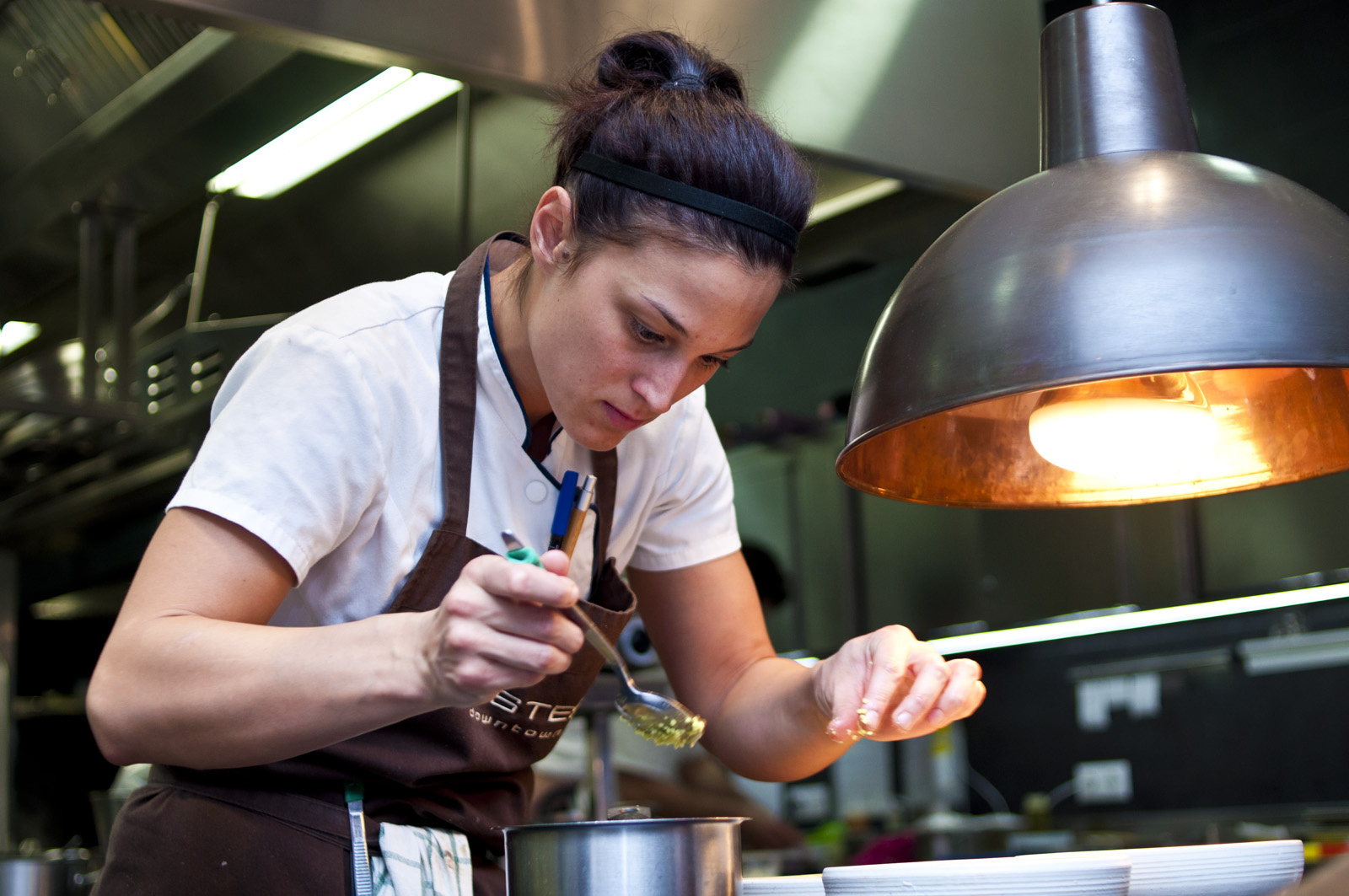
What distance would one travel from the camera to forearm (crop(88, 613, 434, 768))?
0.84 meters

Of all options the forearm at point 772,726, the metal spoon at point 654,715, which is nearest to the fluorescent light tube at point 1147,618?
the forearm at point 772,726

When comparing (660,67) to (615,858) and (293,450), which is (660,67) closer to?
(293,450)

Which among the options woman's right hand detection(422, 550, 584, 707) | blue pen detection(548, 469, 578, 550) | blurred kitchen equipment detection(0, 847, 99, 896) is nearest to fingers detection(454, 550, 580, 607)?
woman's right hand detection(422, 550, 584, 707)

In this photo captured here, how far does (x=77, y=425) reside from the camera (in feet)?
9.45

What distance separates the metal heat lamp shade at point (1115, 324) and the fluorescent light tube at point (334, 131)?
4.59 feet

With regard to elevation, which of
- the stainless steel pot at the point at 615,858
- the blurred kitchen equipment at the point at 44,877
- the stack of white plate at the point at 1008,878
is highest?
the stainless steel pot at the point at 615,858

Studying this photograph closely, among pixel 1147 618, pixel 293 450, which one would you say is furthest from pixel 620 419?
pixel 1147 618

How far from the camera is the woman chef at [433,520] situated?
0.91m

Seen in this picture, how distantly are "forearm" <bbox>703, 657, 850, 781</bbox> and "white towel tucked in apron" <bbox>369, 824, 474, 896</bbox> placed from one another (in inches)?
13.5

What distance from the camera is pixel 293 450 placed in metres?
1.03

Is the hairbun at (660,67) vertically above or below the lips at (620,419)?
above

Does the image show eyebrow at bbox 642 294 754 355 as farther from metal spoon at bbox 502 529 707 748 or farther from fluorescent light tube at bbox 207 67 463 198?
fluorescent light tube at bbox 207 67 463 198

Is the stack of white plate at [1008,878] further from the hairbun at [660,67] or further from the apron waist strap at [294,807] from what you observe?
the hairbun at [660,67]

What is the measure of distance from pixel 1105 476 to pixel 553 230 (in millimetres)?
587
